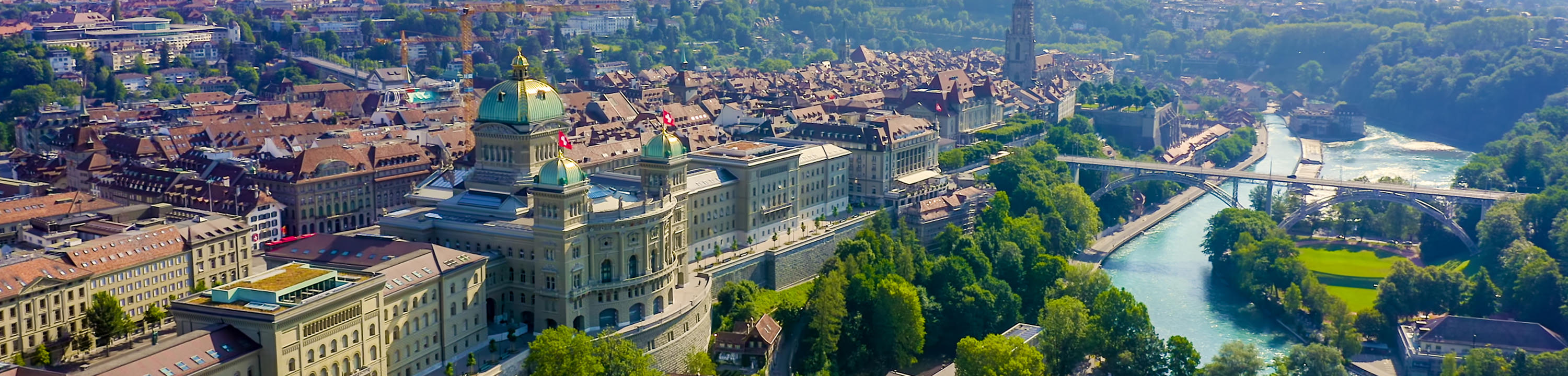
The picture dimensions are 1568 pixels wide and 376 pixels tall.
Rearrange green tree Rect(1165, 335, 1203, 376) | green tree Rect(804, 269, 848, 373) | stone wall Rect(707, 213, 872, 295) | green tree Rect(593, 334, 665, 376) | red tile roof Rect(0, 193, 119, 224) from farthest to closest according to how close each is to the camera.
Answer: stone wall Rect(707, 213, 872, 295), red tile roof Rect(0, 193, 119, 224), green tree Rect(1165, 335, 1203, 376), green tree Rect(804, 269, 848, 373), green tree Rect(593, 334, 665, 376)

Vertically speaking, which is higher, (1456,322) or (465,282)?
(465,282)

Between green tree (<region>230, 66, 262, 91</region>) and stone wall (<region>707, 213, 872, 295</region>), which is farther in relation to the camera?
green tree (<region>230, 66, 262, 91</region>)

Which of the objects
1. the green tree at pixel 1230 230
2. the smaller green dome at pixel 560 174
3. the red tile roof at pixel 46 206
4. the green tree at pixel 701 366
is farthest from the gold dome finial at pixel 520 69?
the green tree at pixel 1230 230

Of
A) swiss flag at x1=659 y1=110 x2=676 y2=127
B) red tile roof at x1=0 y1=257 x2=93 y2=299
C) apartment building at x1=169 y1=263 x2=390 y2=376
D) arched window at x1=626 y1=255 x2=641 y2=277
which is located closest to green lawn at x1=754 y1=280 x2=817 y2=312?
arched window at x1=626 y1=255 x2=641 y2=277

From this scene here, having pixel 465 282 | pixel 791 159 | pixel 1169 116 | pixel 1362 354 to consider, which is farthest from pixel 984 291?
pixel 1169 116

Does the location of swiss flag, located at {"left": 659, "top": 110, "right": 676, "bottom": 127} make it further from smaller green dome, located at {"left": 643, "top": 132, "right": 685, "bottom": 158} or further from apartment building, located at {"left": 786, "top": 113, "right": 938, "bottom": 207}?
Answer: smaller green dome, located at {"left": 643, "top": 132, "right": 685, "bottom": 158}

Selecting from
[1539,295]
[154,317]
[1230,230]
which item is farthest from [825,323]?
[1539,295]

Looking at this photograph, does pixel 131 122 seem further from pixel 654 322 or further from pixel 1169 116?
pixel 1169 116
